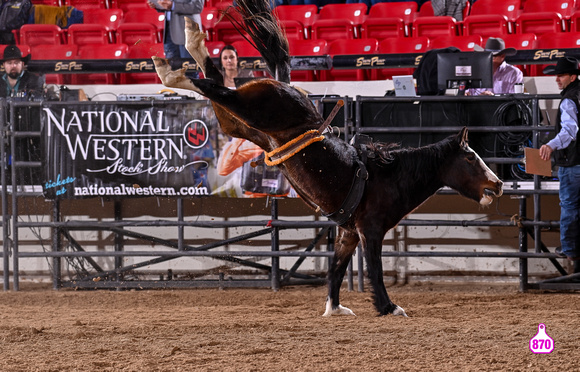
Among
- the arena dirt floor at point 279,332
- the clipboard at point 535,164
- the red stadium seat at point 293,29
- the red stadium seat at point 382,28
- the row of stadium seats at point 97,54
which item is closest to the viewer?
the arena dirt floor at point 279,332

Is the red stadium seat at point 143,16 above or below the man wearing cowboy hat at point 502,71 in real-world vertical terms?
above

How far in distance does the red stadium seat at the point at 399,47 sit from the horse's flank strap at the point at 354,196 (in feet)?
16.6

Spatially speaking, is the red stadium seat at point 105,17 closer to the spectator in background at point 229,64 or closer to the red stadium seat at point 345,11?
the red stadium seat at point 345,11

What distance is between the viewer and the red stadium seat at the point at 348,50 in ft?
36.6

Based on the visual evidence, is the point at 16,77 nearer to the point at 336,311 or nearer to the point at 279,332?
the point at 336,311

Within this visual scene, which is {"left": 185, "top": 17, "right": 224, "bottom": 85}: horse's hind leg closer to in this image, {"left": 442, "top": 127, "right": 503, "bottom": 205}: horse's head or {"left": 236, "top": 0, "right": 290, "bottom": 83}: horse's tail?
{"left": 236, "top": 0, "right": 290, "bottom": 83}: horse's tail

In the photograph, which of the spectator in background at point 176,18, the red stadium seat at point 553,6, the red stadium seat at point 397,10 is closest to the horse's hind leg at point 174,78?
the spectator in background at point 176,18

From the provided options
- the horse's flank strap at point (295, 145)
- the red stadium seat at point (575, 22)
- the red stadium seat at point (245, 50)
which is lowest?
the horse's flank strap at point (295, 145)

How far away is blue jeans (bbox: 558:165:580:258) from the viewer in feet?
25.5

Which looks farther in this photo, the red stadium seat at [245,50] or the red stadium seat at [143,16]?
the red stadium seat at [143,16]

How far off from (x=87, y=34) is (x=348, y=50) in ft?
16.0

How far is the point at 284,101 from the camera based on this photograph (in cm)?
561

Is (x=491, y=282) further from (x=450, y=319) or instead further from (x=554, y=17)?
(x=554, y=17)

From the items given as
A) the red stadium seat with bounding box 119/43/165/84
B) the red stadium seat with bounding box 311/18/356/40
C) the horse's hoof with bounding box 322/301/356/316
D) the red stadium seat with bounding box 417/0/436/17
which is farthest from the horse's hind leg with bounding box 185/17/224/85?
the red stadium seat with bounding box 417/0/436/17
